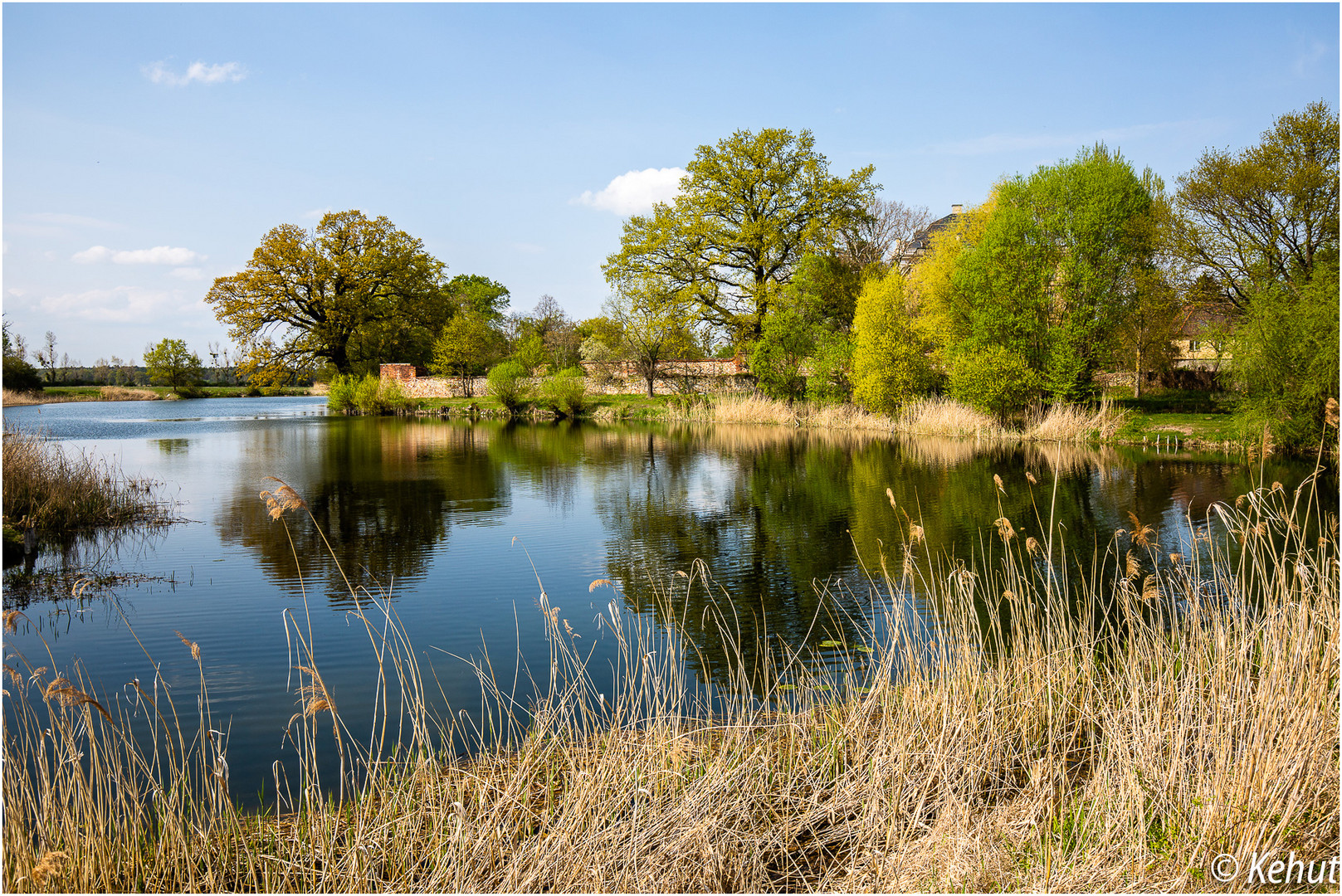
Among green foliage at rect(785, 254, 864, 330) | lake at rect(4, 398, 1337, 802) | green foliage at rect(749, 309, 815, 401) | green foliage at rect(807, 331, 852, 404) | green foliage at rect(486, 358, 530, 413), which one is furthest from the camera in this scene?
green foliage at rect(486, 358, 530, 413)

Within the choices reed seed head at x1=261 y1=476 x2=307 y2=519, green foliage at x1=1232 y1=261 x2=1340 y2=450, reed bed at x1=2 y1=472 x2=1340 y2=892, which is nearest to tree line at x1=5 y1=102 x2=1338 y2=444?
green foliage at x1=1232 y1=261 x2=1340 y2=450

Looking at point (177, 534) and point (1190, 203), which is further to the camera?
point (1190, 203)

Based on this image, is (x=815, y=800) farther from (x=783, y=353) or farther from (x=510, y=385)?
(x=510, y=385)

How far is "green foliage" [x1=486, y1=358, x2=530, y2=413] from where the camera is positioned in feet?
138

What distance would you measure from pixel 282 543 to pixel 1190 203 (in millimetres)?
28537

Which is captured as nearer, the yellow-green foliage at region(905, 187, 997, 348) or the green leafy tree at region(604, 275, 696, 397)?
the yellow-green foliage at region(905, 187, 997, 348)

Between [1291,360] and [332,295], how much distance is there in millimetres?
46292

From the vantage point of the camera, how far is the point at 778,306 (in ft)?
116

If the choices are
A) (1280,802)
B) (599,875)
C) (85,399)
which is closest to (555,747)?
(599,875)

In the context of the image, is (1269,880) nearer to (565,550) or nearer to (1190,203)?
(565,550)

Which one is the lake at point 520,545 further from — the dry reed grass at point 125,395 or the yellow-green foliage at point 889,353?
the dry reed grass at point 125,395

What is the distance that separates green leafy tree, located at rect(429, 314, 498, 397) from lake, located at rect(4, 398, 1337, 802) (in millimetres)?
23123

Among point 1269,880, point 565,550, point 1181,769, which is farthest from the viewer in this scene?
point 565,550

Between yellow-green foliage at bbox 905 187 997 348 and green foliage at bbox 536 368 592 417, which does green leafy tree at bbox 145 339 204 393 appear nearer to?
green foliage at bbox 536 368 592 417
